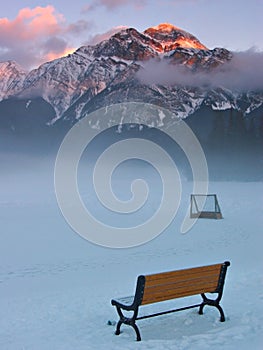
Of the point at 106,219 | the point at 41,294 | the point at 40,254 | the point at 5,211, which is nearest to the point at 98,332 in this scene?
the point at 41,294

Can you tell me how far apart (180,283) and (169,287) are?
6.9 inches

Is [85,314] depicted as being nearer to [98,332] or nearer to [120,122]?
[98,332]

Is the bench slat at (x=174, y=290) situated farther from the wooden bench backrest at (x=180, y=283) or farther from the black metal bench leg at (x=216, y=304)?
the black metal bench leg at (x=216, y=304)

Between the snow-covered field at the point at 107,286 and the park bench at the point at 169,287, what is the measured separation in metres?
0.27

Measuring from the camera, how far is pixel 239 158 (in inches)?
3285

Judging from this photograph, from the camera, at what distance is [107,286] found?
9.76 meters

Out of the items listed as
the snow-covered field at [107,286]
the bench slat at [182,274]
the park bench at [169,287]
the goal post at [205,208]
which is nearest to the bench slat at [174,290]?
the park bench at [169,287]

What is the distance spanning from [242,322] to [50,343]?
2.53m

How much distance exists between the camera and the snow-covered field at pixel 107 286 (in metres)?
6.45

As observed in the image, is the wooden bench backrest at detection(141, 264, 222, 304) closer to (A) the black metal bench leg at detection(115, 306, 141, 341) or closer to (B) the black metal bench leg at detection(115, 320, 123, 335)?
(A) the black metal bench leg at detection(115, 306, 141, 341)

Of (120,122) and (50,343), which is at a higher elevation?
(120,122)

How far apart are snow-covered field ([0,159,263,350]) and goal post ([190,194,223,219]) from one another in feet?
2.81

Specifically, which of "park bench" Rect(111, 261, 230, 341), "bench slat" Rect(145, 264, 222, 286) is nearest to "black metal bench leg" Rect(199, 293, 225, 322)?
"park bench" Rect(111, 261, 230, 341)

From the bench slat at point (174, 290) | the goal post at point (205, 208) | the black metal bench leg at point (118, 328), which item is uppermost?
the goal post at point (205, 208)
